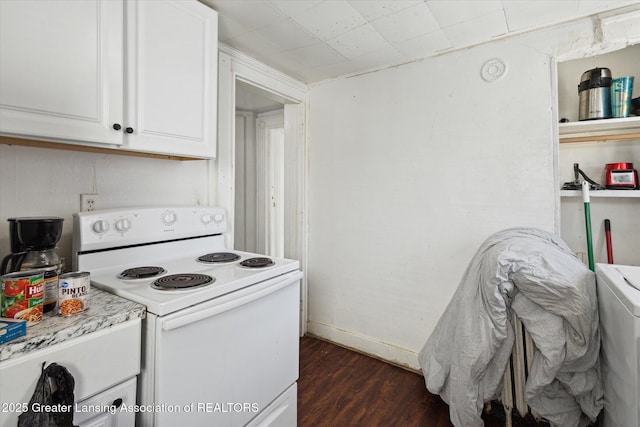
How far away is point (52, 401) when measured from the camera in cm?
72

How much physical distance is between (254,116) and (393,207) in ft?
6.69

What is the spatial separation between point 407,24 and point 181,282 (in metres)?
1.78

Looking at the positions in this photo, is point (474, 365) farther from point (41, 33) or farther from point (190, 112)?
point (41, 33)

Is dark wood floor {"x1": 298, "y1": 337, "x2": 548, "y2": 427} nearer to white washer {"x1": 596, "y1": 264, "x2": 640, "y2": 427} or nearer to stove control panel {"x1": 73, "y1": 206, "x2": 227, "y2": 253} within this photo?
white washer {"x1": 596, "y1": 264, "x2": 640, "y2": 427}

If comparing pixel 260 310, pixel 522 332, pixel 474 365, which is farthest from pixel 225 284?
pixel 522 332

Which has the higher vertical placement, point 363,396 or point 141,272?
point 141,272

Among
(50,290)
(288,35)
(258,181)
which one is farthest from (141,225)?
(258,181)

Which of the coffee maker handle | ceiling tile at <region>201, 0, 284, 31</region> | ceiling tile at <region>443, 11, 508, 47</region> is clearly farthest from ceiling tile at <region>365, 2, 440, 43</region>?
the coffee maker handle

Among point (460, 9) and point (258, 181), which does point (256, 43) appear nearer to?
point (460, 9)

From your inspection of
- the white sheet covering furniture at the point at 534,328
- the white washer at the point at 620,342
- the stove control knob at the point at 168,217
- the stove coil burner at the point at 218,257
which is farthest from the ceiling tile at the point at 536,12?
the stove control knob at the point at 168,217

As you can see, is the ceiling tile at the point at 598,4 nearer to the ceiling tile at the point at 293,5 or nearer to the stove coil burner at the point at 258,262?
the ceiling tile at the point at 293,5

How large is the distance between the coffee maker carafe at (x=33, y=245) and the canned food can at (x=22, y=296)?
0.34ft

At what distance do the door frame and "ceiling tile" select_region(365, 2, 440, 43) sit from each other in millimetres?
924

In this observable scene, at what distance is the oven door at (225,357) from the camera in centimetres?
98
